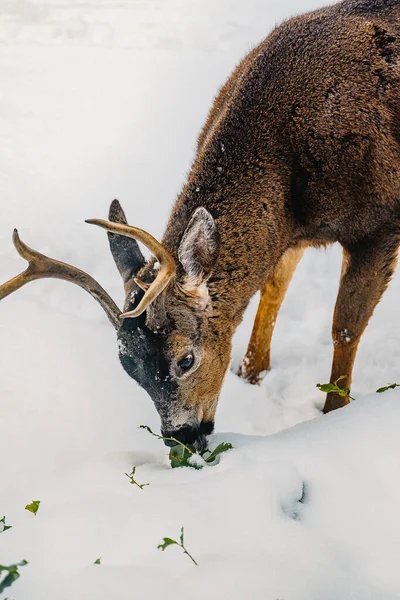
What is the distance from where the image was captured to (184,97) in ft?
26.4

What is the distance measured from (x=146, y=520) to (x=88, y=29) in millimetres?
8013

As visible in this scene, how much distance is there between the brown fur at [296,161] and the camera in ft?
12.9

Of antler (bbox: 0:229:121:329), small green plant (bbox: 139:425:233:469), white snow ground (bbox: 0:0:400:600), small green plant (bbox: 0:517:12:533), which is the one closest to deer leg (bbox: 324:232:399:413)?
white snow ground (bbox: 0:0:400:600)

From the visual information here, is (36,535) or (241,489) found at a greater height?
(241,489)

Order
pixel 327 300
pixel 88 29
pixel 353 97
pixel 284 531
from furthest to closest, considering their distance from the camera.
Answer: pixel 88 29, pixel 327 300, pixel 353 97, pixel 284 531

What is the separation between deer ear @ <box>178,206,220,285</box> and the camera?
3475 mm

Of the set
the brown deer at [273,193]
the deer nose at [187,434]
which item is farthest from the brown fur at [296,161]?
the deer nose at [187,434]

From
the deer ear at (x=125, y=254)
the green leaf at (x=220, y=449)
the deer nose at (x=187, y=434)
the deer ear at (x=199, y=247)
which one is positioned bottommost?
the deer nose at (x=187, y=434)

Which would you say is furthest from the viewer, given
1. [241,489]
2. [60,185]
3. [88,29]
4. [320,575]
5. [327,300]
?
[88,29]

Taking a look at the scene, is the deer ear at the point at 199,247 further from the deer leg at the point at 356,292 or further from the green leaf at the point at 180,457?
the deer leg at the point at 356,292

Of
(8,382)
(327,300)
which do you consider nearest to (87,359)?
(8,382)

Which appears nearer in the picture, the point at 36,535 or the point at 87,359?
the point at 36,535

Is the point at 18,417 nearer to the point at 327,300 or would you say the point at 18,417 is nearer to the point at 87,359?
the point at 87,359

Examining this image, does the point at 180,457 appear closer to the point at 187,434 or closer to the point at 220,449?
the point at 220,449
